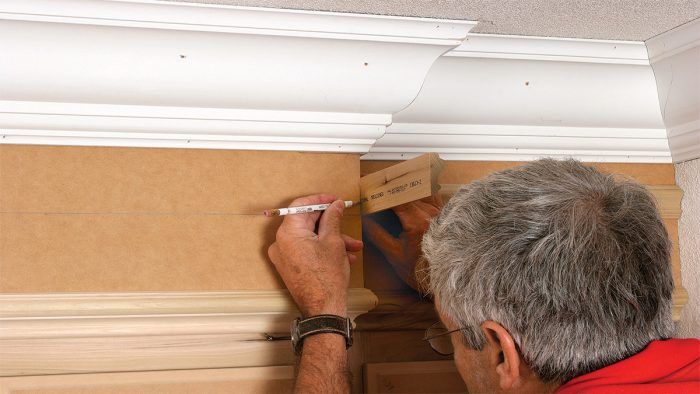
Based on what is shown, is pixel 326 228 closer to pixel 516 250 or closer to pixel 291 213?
pixel 291 213

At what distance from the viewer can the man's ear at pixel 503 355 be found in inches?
41.6

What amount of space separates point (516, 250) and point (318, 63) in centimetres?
49

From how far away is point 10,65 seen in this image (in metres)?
1.15

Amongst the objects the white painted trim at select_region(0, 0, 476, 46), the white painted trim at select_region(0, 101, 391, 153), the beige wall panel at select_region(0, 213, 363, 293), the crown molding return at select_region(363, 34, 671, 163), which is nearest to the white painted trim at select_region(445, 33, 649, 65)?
the crown molding return at select_region(363, 34, 671, 163)

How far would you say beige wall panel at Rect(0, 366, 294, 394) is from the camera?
125 cm

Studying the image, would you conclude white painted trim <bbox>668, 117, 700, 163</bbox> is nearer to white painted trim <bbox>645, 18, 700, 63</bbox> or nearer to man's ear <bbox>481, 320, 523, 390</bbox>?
white painted trim <bbox>645, 18, 700, 63</bbox>

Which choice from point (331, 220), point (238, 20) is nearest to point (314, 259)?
point (331, 220)

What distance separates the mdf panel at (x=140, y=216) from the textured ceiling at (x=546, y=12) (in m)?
0.32

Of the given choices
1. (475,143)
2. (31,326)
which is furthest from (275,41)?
(31,326)

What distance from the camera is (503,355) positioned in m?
1.10

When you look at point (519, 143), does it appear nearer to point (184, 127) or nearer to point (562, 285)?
point (562, 285)

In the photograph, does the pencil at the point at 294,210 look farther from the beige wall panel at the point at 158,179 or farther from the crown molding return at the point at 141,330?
the crown molding return at the point at 141,330

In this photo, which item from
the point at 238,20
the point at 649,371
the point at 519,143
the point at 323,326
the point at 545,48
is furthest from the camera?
the point at 519,143

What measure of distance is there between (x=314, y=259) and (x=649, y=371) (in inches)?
23.3
